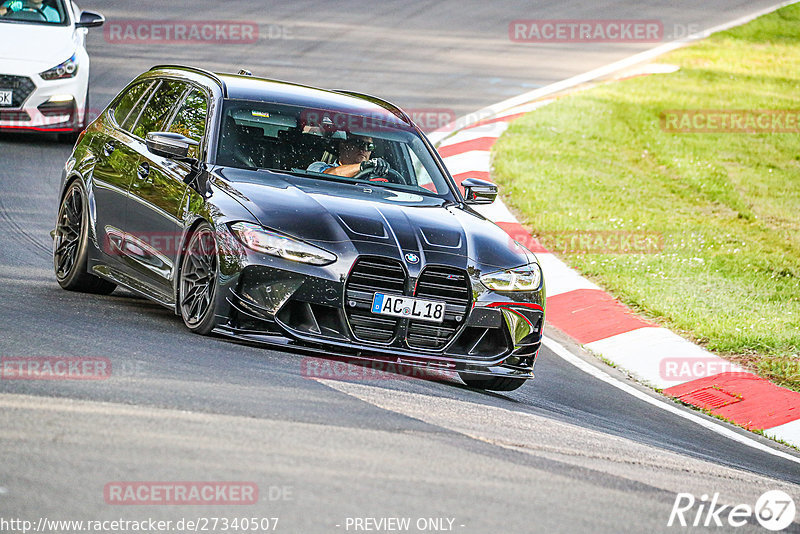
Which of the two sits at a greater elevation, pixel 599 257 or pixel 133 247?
pixel 133 247

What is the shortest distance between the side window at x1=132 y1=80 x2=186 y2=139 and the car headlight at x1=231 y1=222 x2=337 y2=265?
6.46ft

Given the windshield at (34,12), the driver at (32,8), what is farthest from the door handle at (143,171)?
the driver at (32,8)

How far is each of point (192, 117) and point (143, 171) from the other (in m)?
0.47

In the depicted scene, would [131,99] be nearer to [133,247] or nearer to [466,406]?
[133,247]

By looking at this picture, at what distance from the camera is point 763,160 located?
17.6m

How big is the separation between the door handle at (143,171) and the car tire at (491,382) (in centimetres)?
237

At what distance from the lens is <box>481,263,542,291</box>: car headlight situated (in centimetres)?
759

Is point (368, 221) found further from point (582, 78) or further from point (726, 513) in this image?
point (582, 78)

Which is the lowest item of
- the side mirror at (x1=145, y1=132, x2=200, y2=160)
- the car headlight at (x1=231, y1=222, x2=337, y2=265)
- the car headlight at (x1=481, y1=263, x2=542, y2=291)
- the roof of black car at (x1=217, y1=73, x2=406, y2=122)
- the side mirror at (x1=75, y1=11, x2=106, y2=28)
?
the side mirror at (x1=75, y1=11, x2=106, y2=28)

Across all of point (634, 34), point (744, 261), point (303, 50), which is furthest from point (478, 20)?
point (744, 261)

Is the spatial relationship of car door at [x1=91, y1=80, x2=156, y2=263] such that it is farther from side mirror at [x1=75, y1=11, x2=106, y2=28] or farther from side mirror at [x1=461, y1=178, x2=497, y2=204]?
side mirror at [x1=75, y1=11, x2=106, y2=28]

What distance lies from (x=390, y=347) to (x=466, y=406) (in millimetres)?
632

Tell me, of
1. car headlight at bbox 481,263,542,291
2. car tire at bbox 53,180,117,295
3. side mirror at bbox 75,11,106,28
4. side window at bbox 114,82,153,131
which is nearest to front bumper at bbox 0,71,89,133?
side mirror at bbox 75,11,106,28

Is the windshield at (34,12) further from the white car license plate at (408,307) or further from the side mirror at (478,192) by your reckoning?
the white car license plate at (408,307)
